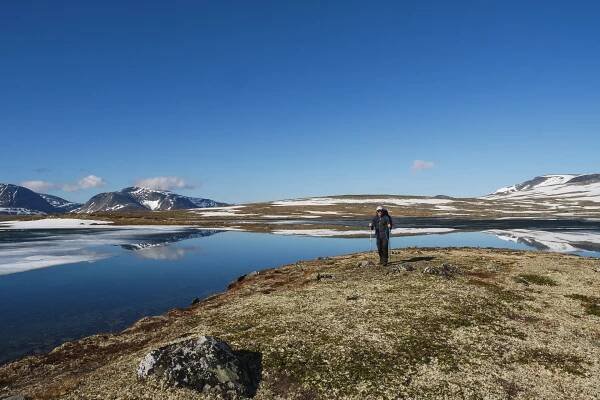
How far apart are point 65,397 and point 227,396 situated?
7494 mm

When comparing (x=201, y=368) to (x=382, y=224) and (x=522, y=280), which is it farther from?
(x=522, y=280)

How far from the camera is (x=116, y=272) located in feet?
213

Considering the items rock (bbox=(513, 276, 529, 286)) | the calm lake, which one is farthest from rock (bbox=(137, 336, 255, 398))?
rock (bbox=(513, 276, 529, 286))

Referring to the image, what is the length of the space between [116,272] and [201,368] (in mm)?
48738

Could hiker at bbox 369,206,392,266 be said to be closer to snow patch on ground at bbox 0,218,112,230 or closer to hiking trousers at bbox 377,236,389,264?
hiking trousers at bbox 377,236,389,264

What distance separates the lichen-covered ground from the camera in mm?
21719

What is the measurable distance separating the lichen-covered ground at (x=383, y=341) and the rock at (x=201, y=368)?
0.62m

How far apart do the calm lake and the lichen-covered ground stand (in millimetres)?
7333

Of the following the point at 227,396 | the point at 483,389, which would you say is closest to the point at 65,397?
the point at 227,396

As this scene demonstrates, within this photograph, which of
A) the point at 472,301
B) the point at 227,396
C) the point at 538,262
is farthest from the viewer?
the point at 538,262

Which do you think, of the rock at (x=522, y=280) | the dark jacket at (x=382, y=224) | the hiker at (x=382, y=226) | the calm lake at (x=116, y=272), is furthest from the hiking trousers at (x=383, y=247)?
the calm lake at (x=116, y=272)

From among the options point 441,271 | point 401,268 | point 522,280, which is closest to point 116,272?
point 401,268

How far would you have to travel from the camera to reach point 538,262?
169 ft

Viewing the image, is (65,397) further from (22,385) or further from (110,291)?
(110,291)
